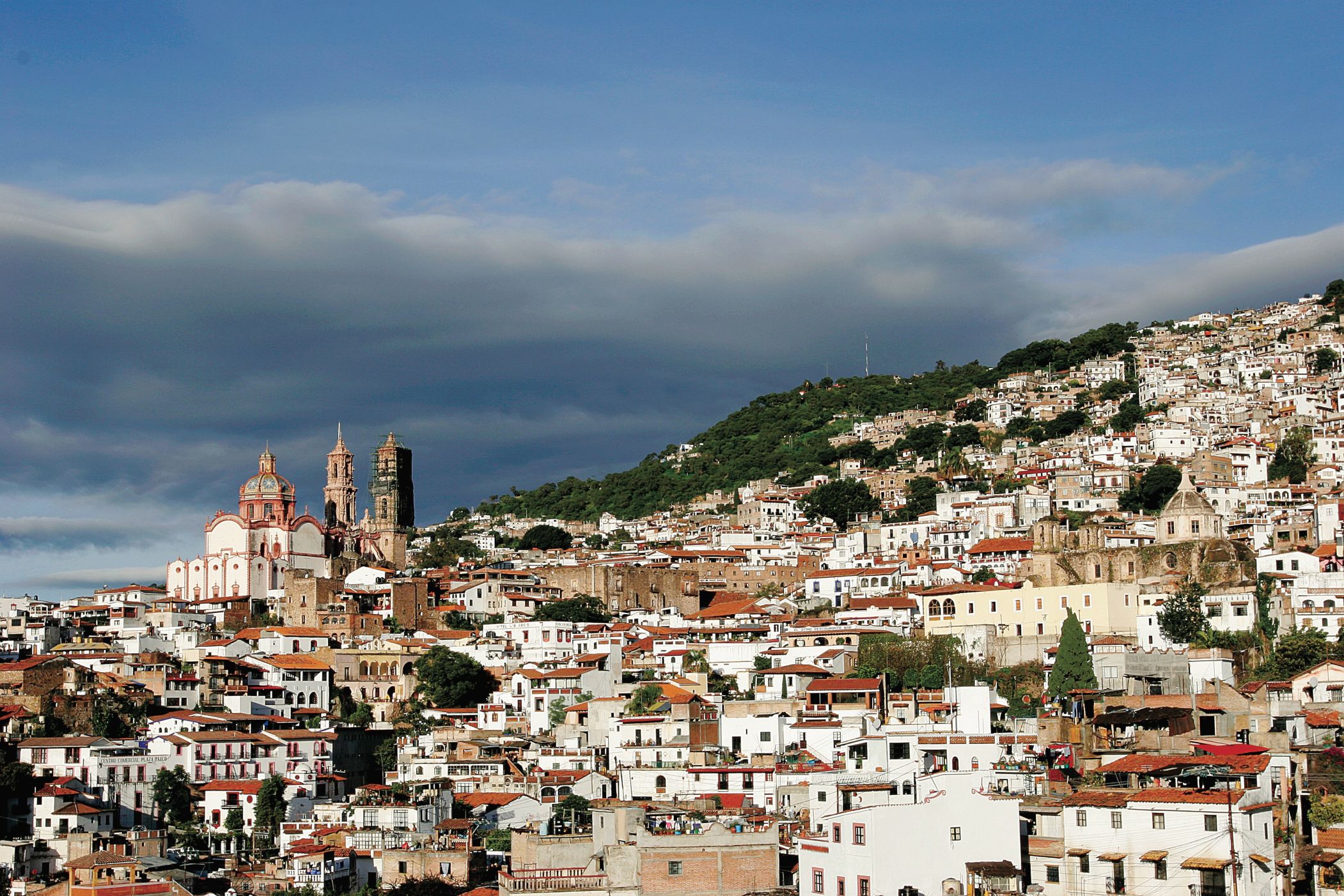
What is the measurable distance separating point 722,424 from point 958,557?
65.5 m

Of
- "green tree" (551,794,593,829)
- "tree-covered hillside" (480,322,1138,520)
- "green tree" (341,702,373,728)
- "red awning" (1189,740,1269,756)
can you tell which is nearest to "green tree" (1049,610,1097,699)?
"red awning" (1189,740,1269,756)

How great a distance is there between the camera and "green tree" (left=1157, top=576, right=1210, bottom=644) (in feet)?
191

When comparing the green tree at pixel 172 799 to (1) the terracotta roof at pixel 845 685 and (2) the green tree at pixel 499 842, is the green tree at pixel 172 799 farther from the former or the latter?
(1) the terracotta roof at pixel 845 685

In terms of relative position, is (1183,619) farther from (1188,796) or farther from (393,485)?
(393,485)

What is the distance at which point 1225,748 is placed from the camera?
3544 cm

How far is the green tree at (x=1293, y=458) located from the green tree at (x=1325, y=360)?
2127 cm

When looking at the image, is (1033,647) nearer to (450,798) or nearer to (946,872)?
(450,798)

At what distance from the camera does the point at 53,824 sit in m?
48.1

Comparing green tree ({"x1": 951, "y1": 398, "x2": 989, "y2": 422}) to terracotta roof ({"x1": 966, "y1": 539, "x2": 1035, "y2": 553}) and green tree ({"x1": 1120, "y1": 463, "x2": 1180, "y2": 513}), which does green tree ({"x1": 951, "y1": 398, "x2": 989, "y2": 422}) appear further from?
terracotta roof ({"x1": 966, "y1": 539, "x2": 1035, "y2": 553})

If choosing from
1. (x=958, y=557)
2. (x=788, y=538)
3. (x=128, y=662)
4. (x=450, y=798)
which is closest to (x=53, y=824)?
(x=450, y=798)

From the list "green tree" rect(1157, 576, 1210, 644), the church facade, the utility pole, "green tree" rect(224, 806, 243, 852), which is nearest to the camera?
the utility pole

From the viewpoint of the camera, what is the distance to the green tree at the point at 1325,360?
11412cm

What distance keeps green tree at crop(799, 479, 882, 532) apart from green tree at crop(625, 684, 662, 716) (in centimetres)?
4061

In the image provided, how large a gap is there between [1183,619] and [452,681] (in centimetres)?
2670
